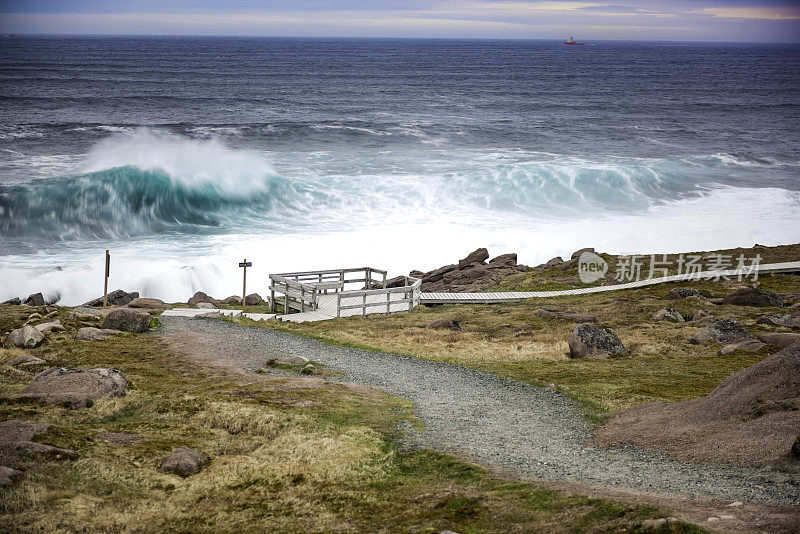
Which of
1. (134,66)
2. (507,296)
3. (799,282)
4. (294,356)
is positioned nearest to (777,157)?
(799,282)

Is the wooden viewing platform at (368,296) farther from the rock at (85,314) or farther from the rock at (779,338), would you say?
the rock at (779,338)

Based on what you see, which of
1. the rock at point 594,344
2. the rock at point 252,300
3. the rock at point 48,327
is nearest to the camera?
the rock at point 594,344

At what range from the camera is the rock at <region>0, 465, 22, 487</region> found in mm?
8308

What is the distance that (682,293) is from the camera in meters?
27.0

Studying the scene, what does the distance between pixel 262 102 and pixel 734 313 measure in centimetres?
8257

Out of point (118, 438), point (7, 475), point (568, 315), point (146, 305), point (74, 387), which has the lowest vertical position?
point (146, 305)

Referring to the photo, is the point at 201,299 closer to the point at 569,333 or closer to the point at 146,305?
the point at 146,305

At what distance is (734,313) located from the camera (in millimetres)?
23688

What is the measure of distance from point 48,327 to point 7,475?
1290 cm

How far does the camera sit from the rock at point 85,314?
76.2 ft

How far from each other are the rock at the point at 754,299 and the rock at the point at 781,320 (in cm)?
245

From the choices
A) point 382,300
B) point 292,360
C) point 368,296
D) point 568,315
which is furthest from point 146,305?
point 568,315

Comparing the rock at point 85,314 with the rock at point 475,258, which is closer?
the rock at point 85,314

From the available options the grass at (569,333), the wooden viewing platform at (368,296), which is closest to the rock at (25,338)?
the wooden viewing platform at (368,296)
